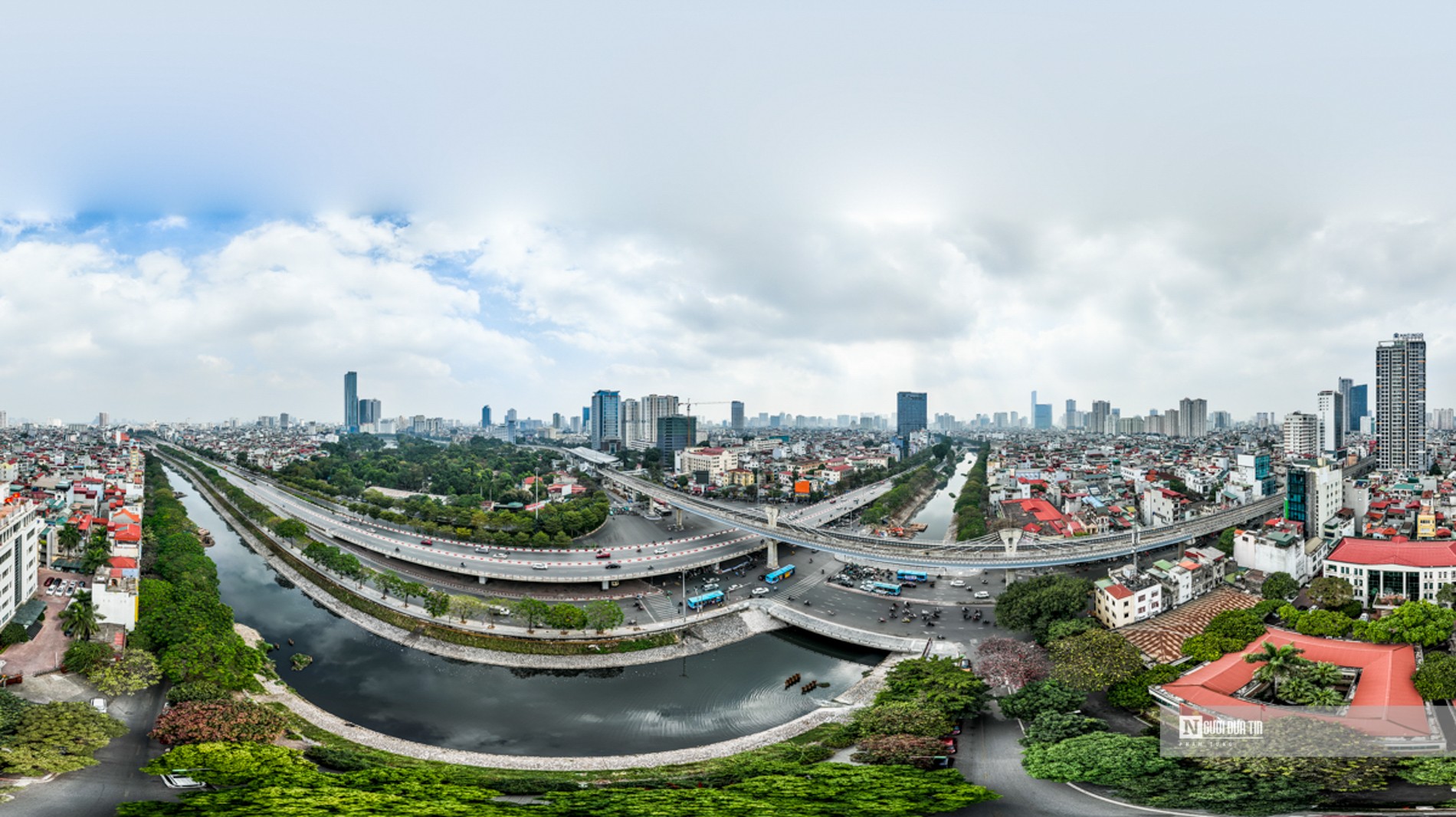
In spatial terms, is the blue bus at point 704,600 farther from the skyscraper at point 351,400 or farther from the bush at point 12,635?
the skyscraper at point 351,400

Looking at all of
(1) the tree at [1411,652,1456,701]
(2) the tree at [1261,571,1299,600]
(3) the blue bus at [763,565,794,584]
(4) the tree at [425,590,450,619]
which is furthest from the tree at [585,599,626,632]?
(2) the tree at [1261,571,1299,600]

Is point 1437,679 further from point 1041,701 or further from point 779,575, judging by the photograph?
point 779,575

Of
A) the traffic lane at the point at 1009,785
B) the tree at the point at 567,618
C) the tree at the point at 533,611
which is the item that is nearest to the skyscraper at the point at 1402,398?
the traffic lane at the point at 1009,785

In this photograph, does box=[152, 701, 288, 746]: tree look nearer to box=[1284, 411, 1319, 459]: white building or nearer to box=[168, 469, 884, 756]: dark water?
box=[168, 469, 884, 756]: dark water

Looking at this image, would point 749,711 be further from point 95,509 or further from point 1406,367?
point 1406,367

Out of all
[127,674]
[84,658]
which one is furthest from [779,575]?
[84,658]

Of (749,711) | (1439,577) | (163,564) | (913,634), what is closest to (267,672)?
(163,564)

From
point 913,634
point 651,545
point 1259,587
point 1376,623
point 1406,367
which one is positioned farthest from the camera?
point 1406,367
